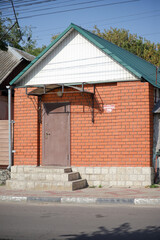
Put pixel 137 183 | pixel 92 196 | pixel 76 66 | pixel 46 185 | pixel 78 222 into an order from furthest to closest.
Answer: pixel 76 66, pixel 137 183, pixel 46 185, pixel 92 196, pixel 78 222

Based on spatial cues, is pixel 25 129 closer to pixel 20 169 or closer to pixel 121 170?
pixel 20 169

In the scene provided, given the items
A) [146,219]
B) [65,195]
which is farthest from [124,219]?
[65,195]

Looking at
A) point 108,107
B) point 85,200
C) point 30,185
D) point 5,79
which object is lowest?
point 85,200

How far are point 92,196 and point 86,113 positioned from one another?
3.61 m

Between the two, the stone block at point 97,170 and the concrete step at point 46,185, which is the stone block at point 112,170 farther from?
the concrete step at point 46,185

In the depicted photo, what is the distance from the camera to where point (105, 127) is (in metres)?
12.6

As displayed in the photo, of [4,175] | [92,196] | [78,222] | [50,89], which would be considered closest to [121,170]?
[92,196]

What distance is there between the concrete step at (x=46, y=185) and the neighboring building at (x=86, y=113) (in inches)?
30.4

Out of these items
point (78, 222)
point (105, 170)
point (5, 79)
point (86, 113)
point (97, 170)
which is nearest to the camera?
point (78, 222)

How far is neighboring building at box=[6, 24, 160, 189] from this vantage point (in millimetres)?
12086

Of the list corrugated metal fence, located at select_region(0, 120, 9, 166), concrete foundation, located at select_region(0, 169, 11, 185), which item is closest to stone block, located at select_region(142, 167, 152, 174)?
concrete foundation, located at select_region(0, 169, 11, 185)

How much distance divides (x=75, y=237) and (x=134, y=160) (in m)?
6.47

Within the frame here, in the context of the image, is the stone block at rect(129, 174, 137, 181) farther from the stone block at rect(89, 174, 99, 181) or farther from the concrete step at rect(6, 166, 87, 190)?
the concrete step at rect(6, 166, 87, 190)

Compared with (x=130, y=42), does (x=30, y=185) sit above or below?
below
